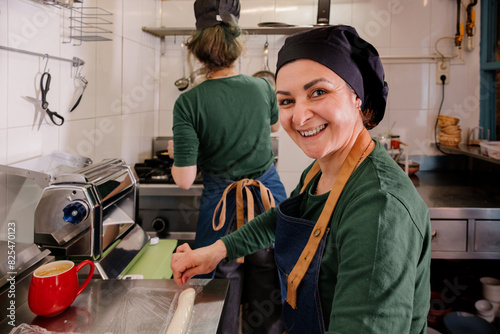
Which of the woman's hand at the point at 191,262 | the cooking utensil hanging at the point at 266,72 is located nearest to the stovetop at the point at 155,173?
the cooking utensil hanging at the point at 266,72

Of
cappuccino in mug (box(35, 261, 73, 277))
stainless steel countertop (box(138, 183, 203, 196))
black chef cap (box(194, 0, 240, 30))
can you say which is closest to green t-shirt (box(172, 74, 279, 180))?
black chef cap (box(194, 0, 240, 30))

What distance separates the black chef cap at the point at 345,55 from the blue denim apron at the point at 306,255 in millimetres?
100

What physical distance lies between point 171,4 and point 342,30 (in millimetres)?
2314

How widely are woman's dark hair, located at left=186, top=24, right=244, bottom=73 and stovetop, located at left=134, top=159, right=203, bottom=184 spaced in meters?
0.75

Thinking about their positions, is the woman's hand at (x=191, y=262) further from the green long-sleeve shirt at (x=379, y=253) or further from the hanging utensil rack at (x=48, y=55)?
the hanging utensil rack at (x=48, y=55)

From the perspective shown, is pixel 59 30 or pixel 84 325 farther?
pixel 59 30

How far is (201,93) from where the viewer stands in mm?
1562

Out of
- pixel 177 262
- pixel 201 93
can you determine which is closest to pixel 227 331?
pixel 177 262

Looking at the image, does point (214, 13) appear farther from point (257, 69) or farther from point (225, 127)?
point (257, 69)

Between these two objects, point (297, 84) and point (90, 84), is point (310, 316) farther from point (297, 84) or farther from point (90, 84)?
point (90, 84)

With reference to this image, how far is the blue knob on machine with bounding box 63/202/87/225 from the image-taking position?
1041mm

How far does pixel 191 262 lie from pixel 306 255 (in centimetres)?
35

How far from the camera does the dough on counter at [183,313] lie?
0.82 metres

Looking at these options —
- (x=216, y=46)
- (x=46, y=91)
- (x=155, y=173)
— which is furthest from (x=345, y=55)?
(x=155, y=173)
